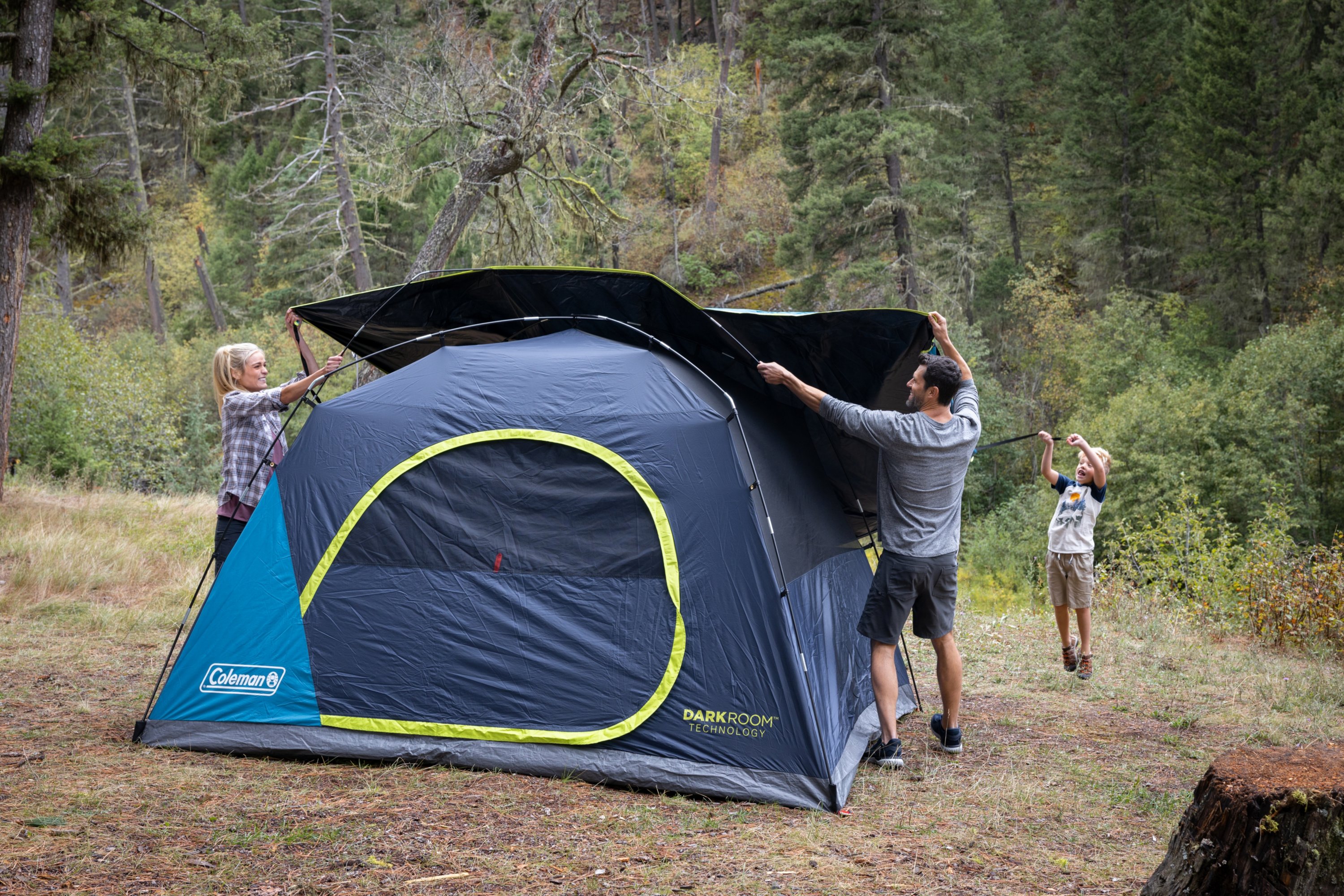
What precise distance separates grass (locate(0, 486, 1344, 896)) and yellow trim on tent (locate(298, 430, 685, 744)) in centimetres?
18

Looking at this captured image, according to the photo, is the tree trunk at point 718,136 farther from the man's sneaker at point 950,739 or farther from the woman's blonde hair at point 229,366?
the man's sneaker at point 950,739

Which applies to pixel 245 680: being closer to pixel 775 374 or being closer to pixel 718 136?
pixel 775 374

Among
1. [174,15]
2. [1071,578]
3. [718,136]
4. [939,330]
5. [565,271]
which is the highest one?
[718,136]

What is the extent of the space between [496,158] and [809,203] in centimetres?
1151

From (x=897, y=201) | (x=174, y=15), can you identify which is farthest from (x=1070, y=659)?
(x=897, y=201)

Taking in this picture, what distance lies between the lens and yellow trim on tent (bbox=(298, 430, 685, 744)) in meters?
4.09

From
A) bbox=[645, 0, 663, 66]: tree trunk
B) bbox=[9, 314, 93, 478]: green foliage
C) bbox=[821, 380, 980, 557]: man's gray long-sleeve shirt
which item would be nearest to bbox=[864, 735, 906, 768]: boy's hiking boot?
bbox=[821, 380, 980, 557]: man's gray long-sleeve shirt

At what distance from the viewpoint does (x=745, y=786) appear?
3898 mm

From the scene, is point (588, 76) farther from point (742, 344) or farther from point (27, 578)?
point (742, 344)

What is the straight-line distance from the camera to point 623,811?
3721mm

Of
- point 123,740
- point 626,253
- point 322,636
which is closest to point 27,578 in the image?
point 123,740

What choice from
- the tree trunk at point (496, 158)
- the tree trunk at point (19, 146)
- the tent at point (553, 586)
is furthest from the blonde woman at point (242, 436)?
the tree trunk at point (496, 158)

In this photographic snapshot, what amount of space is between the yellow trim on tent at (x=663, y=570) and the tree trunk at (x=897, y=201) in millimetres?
18027

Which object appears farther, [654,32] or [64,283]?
[654,32]
